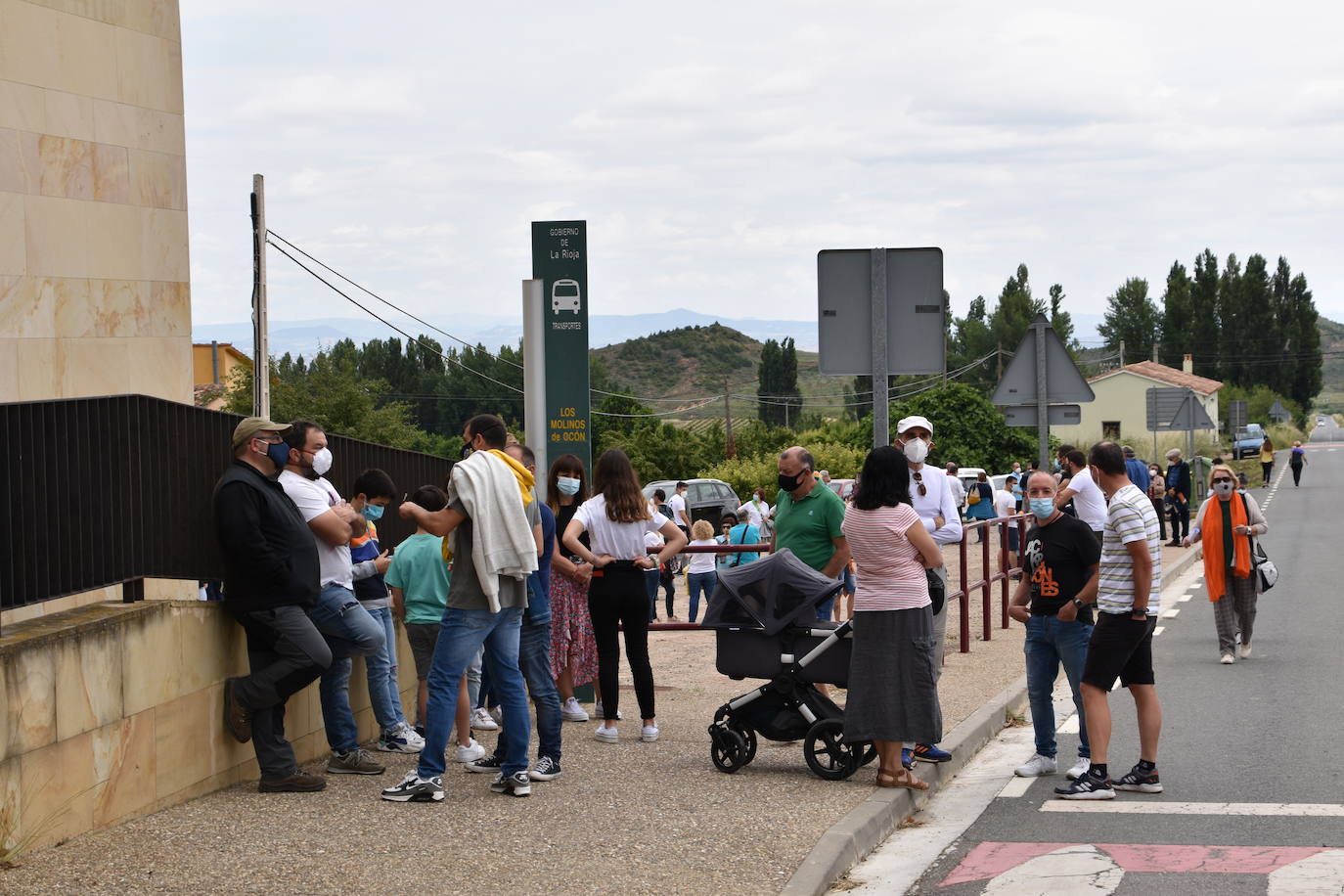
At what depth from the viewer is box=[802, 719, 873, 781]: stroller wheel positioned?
783cm

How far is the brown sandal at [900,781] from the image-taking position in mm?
7637

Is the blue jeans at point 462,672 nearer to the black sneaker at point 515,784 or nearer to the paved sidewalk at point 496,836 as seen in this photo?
the black sneaker at point 515,784

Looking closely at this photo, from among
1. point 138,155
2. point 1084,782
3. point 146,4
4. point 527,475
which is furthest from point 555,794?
point 146,4

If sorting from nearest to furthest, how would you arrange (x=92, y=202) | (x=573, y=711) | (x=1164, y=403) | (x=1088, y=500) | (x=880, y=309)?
(x=880, y=309), (x=573, y=711), (x=1088, y=500), (x=92, y=202), (x=1164, y=403)

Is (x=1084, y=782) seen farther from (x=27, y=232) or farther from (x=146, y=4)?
(x=146, y=4)

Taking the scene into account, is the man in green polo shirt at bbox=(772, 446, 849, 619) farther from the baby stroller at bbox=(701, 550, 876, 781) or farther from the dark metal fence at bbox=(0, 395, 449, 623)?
the dark metal fence at bbox=(0, 395, 449, 623)

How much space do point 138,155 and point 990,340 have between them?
5121 inches

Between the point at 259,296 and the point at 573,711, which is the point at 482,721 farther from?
the point at 259,296

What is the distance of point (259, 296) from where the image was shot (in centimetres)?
2216

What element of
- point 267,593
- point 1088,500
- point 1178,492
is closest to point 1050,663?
point 1088,500

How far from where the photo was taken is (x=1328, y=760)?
8492 mm

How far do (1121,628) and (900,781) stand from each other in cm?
139

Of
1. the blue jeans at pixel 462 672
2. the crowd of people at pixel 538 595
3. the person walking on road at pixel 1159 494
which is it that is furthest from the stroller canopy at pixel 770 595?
the person walking on road at pixel 1159 494

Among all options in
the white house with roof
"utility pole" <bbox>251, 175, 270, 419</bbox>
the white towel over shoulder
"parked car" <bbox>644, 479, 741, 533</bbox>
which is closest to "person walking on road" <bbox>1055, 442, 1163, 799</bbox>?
the white towel over shoulder
